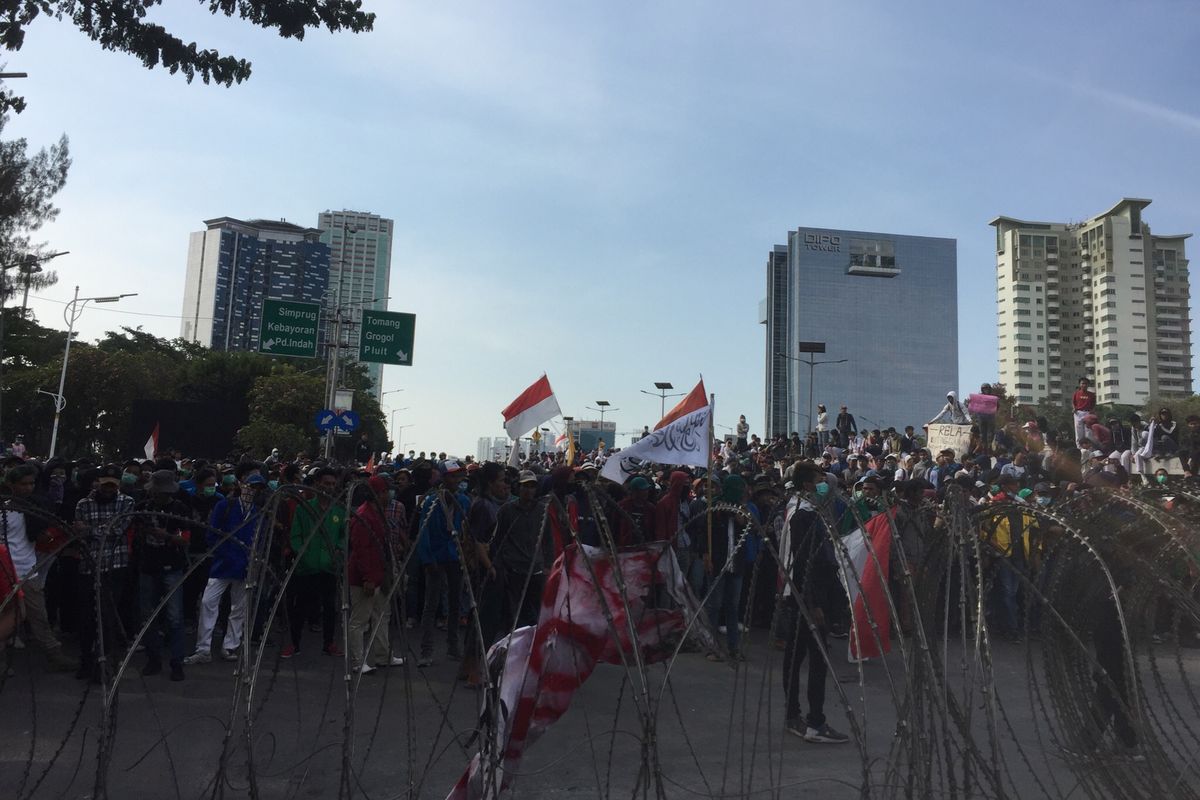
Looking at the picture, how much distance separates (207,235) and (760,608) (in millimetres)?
121929

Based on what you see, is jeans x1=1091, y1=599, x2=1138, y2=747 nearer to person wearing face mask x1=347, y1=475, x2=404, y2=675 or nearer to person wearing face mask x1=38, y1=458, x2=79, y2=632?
person wearing face mask x1=347, y1=475, x2=404, y2=675

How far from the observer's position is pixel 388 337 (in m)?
24.9

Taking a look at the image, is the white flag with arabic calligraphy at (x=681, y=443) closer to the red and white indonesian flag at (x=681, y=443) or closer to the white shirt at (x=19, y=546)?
the red and white indonesian flag at (x=681, y=443)

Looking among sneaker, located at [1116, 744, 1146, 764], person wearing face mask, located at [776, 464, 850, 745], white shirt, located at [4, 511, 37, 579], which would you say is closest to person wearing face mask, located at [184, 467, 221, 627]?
white shirt, located at [4, 511, 37, 579]

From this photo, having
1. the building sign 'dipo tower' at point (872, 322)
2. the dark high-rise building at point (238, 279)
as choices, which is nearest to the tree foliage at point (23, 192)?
the dark high-rise building at point (238, 279)

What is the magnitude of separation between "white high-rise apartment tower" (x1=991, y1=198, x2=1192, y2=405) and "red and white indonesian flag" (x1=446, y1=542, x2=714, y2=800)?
148 metres

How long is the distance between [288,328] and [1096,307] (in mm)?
146557

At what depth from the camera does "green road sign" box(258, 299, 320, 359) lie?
80.4 feet

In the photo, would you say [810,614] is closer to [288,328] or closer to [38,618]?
[38,618]

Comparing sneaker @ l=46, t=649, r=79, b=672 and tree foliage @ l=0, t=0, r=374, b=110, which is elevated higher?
tree foliage @ l=0, t=0, r=374, b=110

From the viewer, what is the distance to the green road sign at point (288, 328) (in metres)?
24.5

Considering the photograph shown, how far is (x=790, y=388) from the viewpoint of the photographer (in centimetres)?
14162

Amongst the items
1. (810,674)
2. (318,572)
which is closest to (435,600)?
(318,572)

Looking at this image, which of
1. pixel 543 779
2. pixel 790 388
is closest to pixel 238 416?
pixel 543 779
